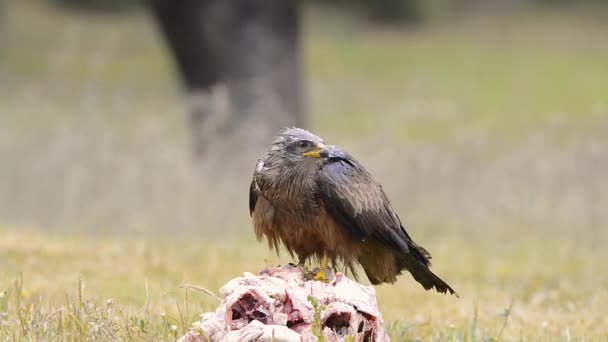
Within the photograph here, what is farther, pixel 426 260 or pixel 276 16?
pixel 276 16

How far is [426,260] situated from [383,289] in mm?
3124

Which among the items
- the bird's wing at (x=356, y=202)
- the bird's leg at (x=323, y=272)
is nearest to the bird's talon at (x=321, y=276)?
the bird's leg at (x=323, y=272)

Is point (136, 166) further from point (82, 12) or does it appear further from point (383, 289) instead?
point (82, 12)

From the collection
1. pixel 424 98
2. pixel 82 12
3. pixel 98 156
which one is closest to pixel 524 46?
pixel 424 98

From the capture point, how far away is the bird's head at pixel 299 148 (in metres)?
4.84

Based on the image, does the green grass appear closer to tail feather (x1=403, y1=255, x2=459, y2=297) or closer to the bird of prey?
tail feather (x1=403, y1=255, x2=459, y2=297)

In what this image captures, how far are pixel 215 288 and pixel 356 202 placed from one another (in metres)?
2.87

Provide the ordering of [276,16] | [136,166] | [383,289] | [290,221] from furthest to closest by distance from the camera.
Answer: [276,16]
[136,166]
[383,289]
[290,221]

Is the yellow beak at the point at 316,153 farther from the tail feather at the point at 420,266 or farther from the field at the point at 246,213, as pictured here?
the field at the point at 246,213

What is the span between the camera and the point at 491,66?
98.4 feet

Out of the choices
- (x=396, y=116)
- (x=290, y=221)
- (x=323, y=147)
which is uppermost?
(x=323, y=147)

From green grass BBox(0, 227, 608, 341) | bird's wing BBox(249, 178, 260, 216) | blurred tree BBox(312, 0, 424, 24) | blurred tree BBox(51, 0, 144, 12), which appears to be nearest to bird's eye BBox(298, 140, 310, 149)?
bird's wing BBox(249, 178, 260, 216)

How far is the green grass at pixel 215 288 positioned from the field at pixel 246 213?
21 mm

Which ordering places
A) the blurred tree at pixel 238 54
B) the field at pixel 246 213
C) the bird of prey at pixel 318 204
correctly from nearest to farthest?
the bird of prey at pixel 318 204 → the field at pixel 246 213 → the blurred tree at pixel 238 54
